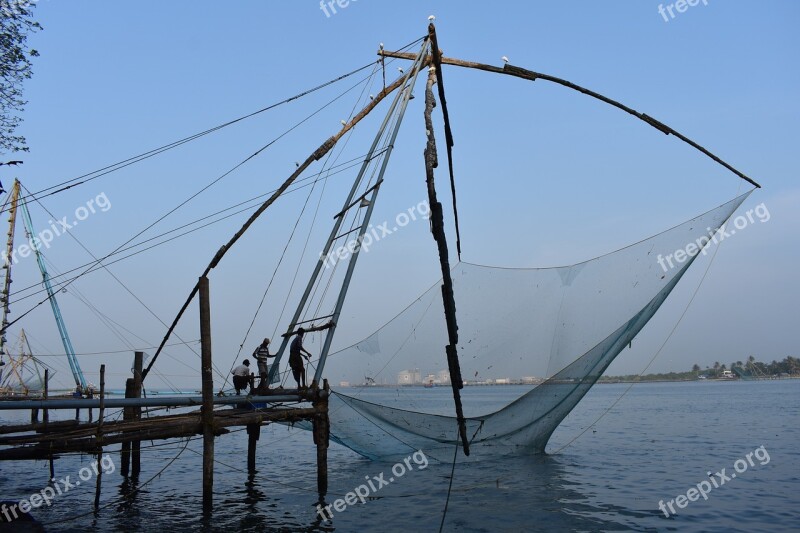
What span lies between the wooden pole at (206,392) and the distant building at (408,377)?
4649 millimetres

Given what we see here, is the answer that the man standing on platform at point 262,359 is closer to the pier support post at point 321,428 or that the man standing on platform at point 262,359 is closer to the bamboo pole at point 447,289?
the pier support post at point 321,428

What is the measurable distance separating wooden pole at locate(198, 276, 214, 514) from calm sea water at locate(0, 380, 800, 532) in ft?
2.44

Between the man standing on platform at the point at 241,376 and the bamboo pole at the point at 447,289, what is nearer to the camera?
the bamboo pole at the point at 447,289

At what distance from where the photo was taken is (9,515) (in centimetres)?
933

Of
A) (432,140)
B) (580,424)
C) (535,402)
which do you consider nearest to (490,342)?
(535,402)

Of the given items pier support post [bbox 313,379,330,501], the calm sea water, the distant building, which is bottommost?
the calm sea water

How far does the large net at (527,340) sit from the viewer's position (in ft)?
35.9

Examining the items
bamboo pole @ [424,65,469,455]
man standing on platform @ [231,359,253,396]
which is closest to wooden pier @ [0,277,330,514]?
man standing on platform @ [231,359,253,396]

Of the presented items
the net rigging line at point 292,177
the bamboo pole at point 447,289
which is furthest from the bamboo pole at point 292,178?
the bamboo pole at point 447,289

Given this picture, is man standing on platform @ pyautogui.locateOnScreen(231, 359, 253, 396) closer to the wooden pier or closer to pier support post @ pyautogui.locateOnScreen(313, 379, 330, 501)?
the wooden pier

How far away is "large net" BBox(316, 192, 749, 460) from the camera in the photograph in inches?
431

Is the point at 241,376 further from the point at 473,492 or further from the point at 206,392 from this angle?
the point at 473,492

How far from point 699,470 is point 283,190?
13.1 meters

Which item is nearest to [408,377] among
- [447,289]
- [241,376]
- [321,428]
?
[321,428]
